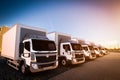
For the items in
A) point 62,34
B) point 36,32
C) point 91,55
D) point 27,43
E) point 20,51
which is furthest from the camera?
point 91,55

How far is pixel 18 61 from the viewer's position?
7.17 m

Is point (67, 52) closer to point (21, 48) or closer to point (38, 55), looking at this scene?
point (38, 55)

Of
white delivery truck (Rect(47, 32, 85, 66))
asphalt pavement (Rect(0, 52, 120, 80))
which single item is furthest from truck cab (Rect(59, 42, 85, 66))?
asphalt pavement (Rect(0, 52, 120, 80))

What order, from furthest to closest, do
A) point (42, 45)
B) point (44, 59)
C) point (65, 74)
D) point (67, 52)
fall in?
1. point (67, 52)
2. point (65, 74)
3. point (42, 45)
4. point (44, 59)

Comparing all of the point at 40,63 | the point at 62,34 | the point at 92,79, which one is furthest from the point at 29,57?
the point at 62,34

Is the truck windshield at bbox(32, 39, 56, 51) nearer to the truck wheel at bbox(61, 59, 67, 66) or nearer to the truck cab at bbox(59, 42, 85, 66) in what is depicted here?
the truck cab at bbox(59, 42, 85, 66)

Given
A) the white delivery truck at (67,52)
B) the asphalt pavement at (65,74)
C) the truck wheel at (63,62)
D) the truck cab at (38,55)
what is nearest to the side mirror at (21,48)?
the truck cab at (38,55)

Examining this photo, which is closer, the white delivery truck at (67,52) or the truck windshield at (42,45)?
the truck windshield at (42,45)

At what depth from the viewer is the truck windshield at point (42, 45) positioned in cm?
631

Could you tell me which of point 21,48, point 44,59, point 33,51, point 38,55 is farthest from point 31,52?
→ point 21,48

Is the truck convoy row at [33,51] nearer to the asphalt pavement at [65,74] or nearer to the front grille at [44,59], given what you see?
the front grille at [44,59]

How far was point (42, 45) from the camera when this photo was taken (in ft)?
21.8

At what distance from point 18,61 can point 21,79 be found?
164 centimetres

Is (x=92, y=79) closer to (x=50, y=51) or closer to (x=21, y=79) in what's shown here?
(x=50, y=51)
